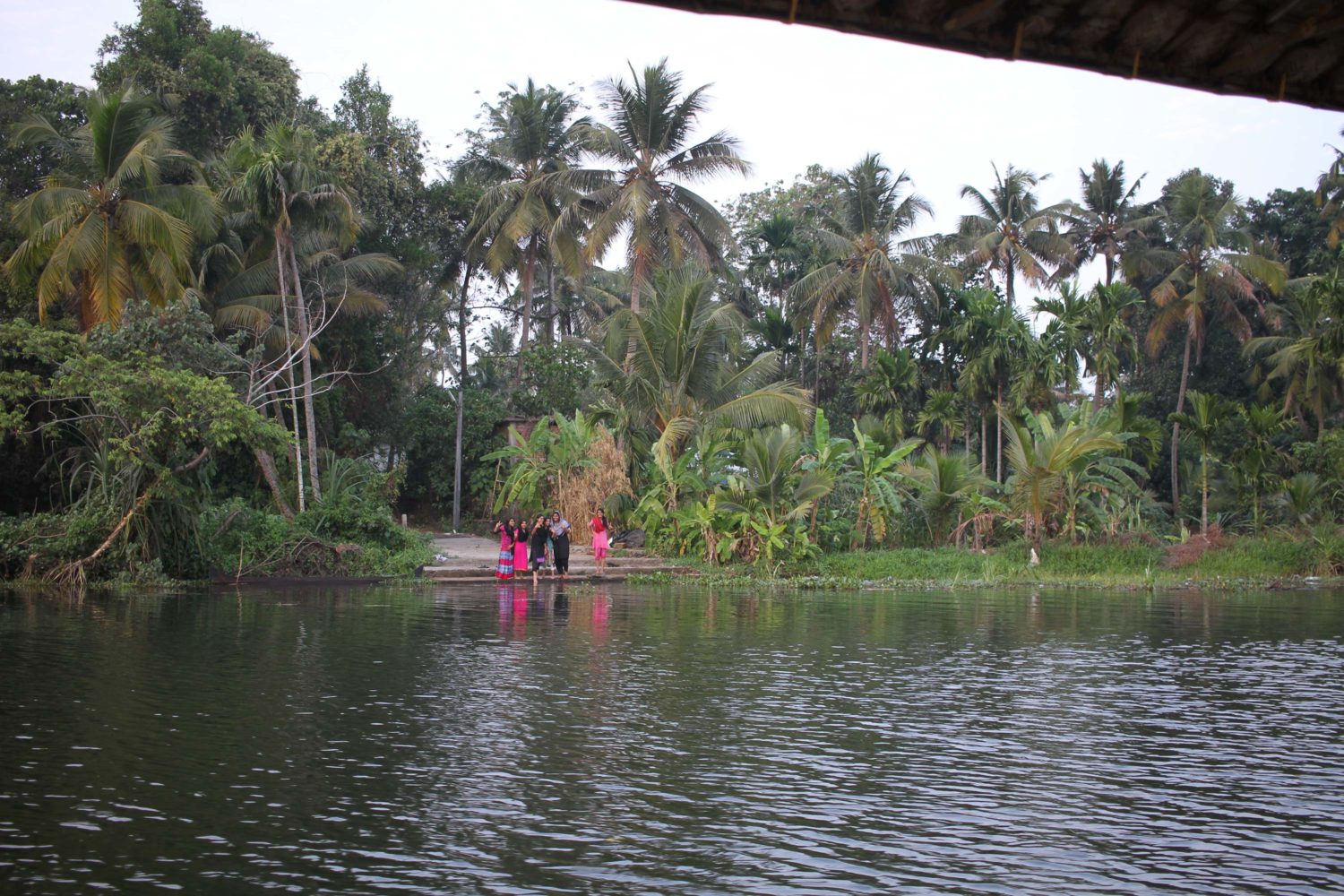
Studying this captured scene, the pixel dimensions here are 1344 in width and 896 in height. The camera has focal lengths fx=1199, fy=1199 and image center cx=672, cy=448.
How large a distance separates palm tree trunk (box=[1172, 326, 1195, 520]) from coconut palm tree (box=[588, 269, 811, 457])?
49.6ft

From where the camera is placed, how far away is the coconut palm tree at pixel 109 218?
2369cm

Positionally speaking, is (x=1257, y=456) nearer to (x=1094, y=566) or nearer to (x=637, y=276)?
(x=1094, y=566)

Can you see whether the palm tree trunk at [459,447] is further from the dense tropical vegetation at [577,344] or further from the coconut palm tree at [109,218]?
the coconut palm tree at [109,218]

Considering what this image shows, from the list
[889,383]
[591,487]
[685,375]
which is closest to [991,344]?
[889,383]

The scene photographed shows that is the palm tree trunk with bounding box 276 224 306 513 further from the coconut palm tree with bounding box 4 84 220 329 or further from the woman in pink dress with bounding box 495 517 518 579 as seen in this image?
the woman in pink dress with bounding box 495 517 518 579

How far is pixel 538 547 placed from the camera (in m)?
23.5

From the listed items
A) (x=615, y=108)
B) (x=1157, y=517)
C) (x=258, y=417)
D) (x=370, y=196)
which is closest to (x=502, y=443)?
(x=370, y=196)

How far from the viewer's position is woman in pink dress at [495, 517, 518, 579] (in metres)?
23.4

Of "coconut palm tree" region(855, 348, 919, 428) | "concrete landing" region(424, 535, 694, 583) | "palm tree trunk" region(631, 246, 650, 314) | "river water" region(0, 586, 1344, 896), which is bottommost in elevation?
"river water" region(0, 586, 1344, 896)

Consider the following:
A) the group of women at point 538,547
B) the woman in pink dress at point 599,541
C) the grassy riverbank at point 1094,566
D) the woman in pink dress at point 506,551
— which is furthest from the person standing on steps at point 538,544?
the grassy riverbank at point 1094,566

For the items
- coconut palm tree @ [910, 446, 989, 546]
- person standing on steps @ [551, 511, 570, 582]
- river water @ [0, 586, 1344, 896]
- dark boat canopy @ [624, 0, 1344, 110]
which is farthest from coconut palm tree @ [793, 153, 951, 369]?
dark boat canopy @ [624, 0, 1344, 110]

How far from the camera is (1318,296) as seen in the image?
91.7 ft

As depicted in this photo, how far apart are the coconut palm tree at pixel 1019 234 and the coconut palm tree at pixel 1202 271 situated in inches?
117

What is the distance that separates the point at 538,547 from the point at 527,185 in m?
15.9
